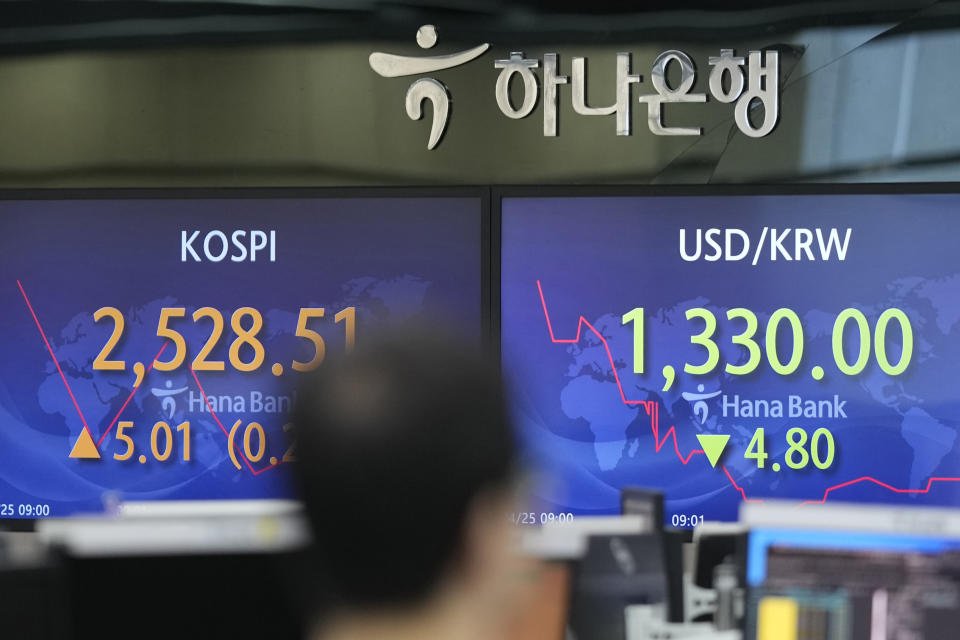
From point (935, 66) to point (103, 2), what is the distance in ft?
9.50

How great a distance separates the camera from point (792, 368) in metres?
4.09

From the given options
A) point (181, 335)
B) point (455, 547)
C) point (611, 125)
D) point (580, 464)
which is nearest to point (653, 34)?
point (611, 125)

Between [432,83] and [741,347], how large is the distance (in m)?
1.39

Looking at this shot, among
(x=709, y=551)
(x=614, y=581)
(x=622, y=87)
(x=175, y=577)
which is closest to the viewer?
(x=175, y=577)

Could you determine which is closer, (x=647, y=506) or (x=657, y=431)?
(x=647, y=506)

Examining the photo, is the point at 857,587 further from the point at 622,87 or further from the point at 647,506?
the point at 622,87

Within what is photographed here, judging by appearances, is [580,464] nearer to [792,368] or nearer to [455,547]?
[792,368]

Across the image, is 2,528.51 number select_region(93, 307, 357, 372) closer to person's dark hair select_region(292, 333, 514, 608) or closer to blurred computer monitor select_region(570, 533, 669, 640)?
blurred computer monitor select_region(570, 533, 669, 640)

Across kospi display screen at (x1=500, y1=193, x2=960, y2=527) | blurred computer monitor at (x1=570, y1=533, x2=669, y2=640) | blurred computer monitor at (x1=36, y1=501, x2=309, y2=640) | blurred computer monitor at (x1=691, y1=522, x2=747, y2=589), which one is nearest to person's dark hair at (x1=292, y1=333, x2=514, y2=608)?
blurred computer monitor at (x1=36, y1=501, x2=309, y2=640)

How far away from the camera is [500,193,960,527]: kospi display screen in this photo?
13.3 feet

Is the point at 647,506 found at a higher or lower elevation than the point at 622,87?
lower
